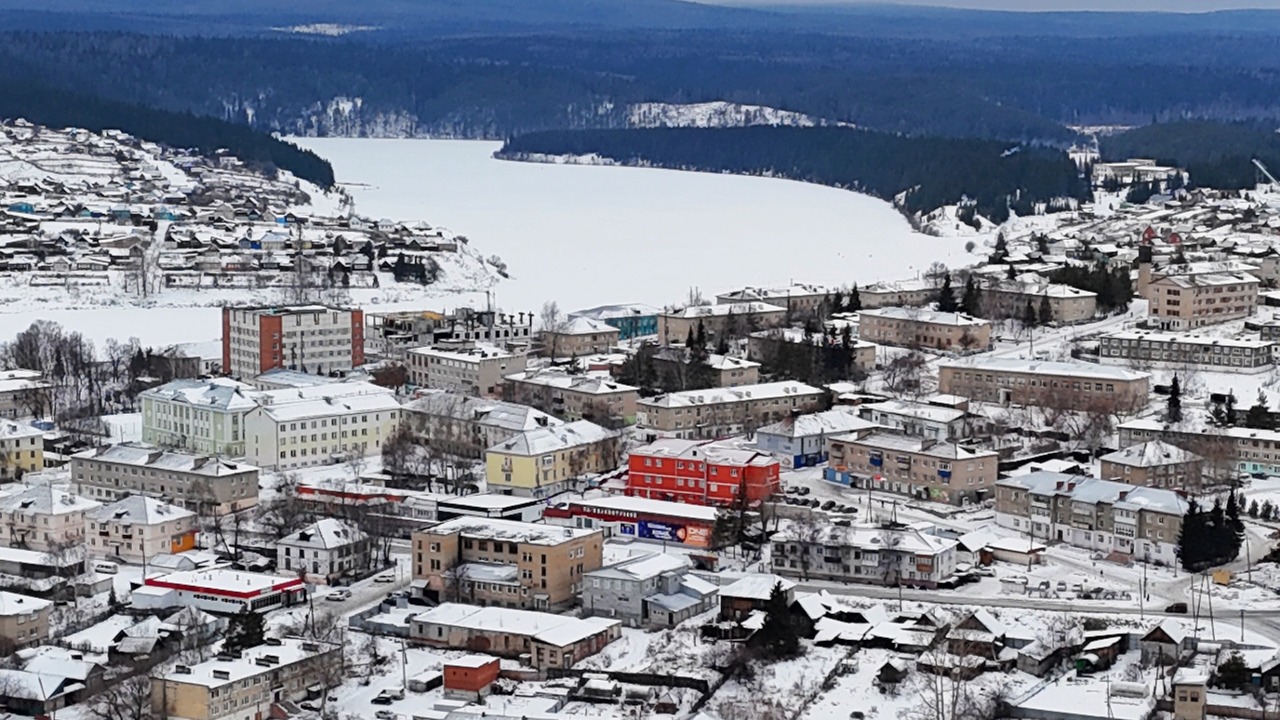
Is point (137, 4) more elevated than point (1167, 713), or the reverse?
point (137, 4)

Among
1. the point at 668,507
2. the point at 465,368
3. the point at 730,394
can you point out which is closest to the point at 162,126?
the point at 465,368

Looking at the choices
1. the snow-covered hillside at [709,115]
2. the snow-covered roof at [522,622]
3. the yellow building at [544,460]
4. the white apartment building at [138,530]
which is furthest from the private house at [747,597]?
the snow-covered hillside at [709,115]

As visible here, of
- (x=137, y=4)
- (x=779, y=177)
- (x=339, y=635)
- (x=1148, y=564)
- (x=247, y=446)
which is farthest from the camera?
(x=137, y=4)

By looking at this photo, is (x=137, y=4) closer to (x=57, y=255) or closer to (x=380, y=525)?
(x=57, y=255)

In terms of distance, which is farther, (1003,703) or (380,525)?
(380,525)

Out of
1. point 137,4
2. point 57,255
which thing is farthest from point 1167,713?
point 137,4

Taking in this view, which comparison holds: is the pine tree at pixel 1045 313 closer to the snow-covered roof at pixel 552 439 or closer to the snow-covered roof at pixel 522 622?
the snow-covered roof at pixel 552 439

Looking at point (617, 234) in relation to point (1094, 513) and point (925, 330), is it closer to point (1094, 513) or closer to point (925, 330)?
point (925, 330)
